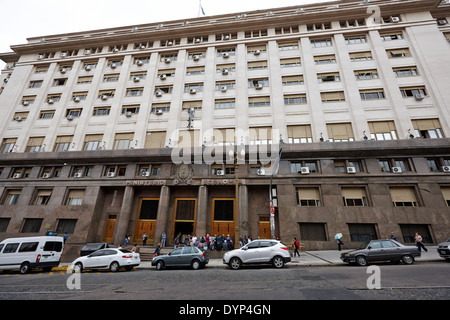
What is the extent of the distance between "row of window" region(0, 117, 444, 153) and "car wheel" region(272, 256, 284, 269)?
11.8 metres

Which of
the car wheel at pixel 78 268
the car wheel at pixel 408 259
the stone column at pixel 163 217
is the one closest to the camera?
the car wheel at pixel 408 259

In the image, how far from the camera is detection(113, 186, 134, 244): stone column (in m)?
18.4

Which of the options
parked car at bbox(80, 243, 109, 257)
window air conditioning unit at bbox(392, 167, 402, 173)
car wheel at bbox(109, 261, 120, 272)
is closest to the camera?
car wheel at bbox(109, 261, 120, 272)

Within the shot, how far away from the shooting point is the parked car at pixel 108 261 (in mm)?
11500

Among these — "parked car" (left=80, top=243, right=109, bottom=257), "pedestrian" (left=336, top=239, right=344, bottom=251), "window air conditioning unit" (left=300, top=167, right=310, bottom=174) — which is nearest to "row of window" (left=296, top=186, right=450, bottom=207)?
"window air conditioning unit" (left=300, top=167, right=310, bottom=174)

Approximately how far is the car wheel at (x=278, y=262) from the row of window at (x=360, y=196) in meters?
8.54

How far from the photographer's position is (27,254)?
1208 cm

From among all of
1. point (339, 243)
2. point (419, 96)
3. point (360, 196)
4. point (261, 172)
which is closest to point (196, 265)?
point (261, 172)

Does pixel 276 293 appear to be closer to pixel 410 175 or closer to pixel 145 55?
pixel 410 175

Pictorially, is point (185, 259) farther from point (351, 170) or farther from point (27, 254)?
point (351, 170)

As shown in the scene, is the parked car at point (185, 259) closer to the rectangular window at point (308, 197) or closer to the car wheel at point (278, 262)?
the car wheel at point (278, 262)

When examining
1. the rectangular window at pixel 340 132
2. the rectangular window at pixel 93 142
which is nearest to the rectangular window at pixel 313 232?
the rectangular window at pixel 340 132

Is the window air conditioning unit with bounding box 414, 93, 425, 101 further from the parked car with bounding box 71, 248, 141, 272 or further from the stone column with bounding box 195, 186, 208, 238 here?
the parked car with bounding box 71, 248, 141, 272

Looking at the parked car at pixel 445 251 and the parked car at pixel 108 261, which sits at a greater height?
the parked car at pixel 445 251
